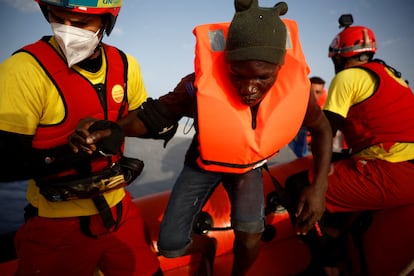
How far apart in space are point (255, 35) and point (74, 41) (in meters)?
0.80

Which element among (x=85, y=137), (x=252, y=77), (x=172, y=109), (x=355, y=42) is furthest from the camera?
(x=355, y=42)

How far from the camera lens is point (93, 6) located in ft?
3.91

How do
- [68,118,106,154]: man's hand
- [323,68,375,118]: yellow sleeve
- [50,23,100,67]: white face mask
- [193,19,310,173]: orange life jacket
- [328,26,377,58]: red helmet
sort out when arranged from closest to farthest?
[68,118,106,154]: man's hand, [50,23,100,67]: white face mask, [193,19,310,173]: orange life jacket, [323,68,375,118]: yellow sleeve, [328,26,377,58]: red helmet

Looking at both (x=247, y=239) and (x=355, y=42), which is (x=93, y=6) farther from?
(x=355, y=42)

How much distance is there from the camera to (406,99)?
6.34ft

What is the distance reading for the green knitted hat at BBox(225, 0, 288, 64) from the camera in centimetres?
109

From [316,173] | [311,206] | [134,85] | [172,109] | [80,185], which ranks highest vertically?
[134,85]

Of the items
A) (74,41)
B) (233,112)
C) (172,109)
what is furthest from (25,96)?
(233,112)

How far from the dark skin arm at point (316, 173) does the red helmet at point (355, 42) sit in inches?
44.3

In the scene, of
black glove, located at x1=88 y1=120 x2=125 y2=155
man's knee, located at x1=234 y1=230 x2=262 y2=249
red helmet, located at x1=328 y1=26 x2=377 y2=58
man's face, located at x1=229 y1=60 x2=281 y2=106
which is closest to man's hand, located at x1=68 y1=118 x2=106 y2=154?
black glove, located at x1=88 y1=120 x2=125 y2=155

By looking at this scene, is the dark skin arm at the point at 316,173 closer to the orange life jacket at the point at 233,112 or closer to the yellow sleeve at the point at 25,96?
the orange life jacket at the point at 233,112

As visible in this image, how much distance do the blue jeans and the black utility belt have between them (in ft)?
1.21

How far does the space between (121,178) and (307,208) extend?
3.43 ft

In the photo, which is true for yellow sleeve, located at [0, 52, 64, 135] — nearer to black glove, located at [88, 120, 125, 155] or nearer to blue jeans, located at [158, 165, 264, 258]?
black glove, located at [88, 120, 125, 155]
